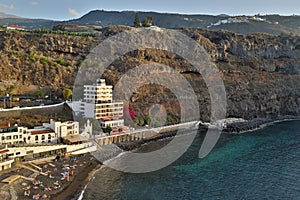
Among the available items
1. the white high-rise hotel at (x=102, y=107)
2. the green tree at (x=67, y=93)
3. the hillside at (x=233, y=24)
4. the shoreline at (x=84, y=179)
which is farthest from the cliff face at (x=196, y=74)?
the hillside at (x=233, y=24)

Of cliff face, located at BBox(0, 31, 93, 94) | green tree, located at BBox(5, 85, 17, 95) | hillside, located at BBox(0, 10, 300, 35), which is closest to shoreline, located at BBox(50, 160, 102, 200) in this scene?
green tree, located at BBox(5, 85, 17, 95)

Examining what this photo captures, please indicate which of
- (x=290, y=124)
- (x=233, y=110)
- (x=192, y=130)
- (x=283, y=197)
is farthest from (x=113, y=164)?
(x=290, y=124)

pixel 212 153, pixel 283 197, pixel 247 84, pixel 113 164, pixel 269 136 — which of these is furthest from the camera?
pixel 247 84

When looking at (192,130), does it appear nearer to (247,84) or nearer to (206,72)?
(206,72)

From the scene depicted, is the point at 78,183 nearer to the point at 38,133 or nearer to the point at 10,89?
the point at 38,133

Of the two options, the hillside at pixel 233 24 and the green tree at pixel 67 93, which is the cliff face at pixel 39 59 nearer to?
the green tree at pixel 67 93

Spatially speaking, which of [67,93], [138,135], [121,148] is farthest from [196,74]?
[121,148]
